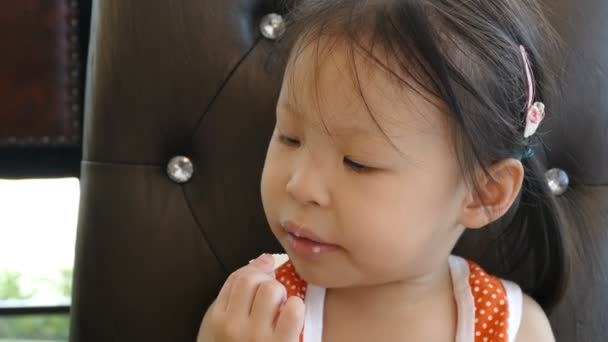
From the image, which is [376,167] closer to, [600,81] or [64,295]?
[600,81]

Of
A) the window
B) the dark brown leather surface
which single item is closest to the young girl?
the dark brown leather surface

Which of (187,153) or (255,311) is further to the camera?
(187,153)

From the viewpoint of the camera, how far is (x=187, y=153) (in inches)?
38.3

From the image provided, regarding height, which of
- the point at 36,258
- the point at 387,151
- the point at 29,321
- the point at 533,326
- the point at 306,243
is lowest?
the point at 29,321

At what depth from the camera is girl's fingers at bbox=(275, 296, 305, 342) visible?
0.77 m

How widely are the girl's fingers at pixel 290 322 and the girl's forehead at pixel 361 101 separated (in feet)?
0.62

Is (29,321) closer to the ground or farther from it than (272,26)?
closer to the ground

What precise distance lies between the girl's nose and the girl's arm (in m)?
0.34

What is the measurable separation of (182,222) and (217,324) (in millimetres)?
194

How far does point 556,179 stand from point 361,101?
398 millimetres

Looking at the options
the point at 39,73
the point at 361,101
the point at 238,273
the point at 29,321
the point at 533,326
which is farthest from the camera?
the point at 29,321

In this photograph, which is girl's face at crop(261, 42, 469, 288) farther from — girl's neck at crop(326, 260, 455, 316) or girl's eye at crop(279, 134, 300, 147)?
girl's neck at crop(326, 260, 455, 316)

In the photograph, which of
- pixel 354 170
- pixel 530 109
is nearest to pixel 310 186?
pixel 354 170

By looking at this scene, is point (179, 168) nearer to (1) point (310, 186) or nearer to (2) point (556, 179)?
(1) point (310, 186)
